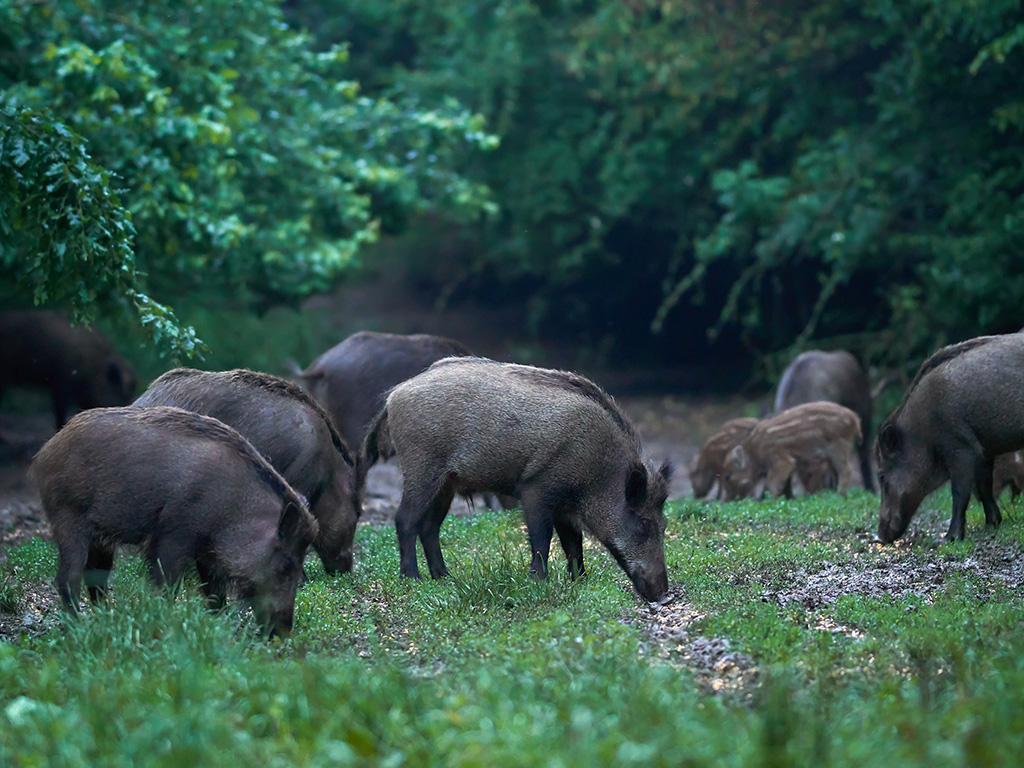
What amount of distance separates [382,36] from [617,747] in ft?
66.0

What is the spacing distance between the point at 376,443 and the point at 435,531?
888 mm

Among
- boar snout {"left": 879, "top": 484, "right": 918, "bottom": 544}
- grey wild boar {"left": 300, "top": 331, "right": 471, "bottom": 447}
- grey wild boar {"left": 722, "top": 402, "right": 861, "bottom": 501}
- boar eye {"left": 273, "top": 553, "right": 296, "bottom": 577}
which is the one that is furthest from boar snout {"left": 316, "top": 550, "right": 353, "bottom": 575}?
grey wild boar {"left": 722, "top": 402, "right": 861, "bottom": 501}

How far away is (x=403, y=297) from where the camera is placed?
77.5 ft

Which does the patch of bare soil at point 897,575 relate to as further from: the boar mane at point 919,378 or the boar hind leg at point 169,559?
the boar hind leg at point 169,559

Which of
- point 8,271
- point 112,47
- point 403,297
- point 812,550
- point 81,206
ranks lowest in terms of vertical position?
point 403,297

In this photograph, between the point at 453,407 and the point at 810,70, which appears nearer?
the point at 453,407

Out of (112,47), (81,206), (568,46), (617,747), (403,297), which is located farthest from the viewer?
(403,297)

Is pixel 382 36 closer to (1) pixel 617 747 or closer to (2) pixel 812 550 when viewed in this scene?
(2) pixel 812 550

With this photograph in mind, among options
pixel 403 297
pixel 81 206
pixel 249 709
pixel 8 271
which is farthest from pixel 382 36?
pixel 249 709

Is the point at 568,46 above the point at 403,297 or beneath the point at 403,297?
above

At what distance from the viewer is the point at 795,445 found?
11.0m

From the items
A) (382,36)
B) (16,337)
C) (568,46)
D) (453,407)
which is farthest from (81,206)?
(382,36)

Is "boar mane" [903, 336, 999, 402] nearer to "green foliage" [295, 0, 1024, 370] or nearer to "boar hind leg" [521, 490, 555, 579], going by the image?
"boar hind leg" [521, 490, 555, 579]

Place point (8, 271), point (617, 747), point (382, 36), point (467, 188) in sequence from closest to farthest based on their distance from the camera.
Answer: point (617, 747) → point (8, 271) → point (467, 188) → point (382, 36)
